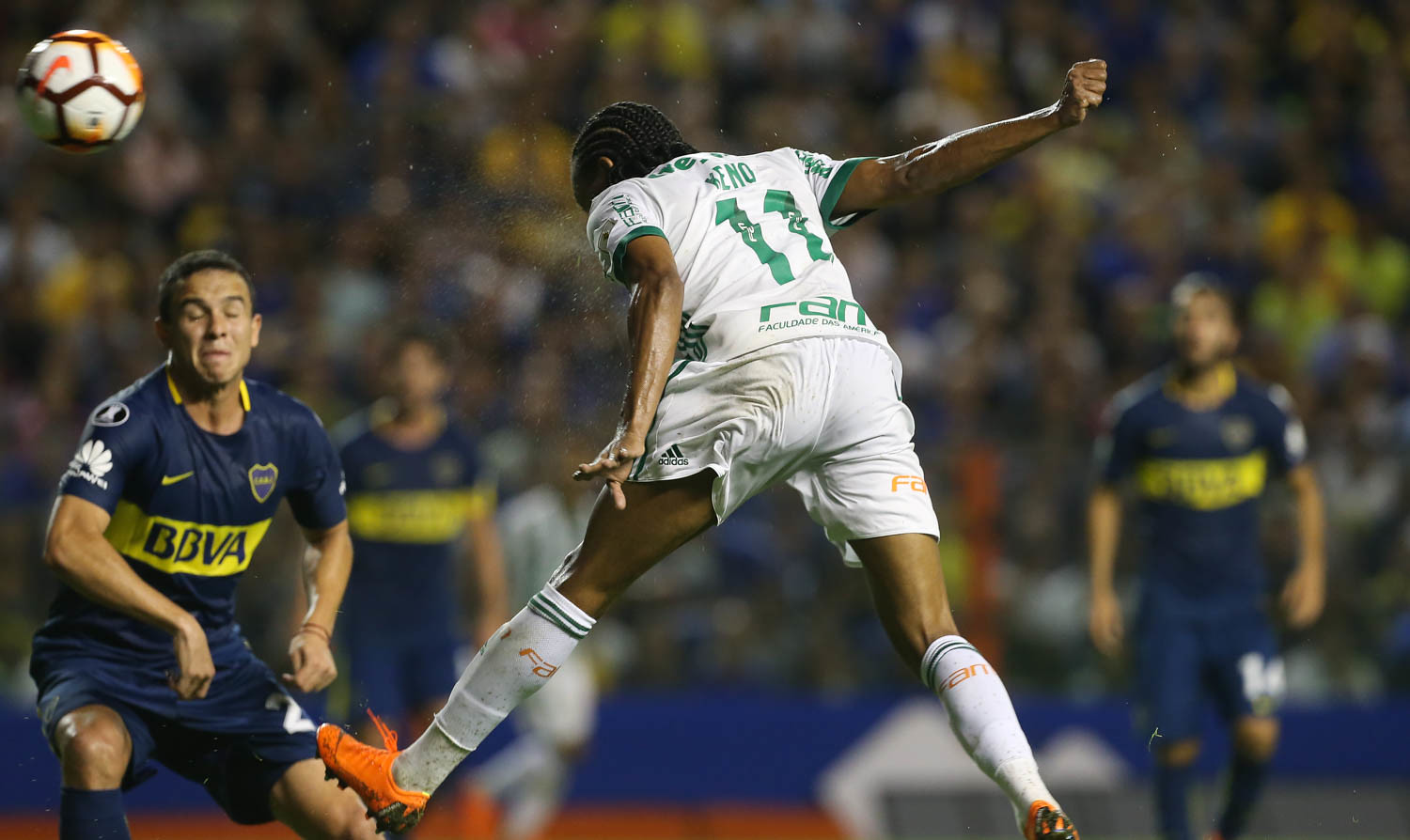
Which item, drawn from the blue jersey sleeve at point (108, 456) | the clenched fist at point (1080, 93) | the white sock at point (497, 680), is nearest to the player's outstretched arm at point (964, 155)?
the clenched fist at point (1080, 93)

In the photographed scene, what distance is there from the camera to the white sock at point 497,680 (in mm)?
4551

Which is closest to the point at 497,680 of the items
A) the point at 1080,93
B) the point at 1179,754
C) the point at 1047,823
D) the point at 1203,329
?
the point at 1047,823

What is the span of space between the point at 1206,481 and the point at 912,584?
11.5 feet

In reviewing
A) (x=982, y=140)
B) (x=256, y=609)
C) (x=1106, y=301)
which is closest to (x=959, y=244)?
(x=1106, y=301)

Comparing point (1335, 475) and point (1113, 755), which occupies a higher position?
point (1335, 475)

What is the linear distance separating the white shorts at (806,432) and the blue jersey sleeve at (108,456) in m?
1.51

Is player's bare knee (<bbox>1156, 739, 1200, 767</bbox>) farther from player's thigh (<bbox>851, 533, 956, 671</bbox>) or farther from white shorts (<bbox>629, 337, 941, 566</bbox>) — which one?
white shorts (<bbox>629, 337, 941, 566</bbox>)

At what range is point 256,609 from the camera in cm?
866

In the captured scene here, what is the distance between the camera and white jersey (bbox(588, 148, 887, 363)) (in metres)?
4.53

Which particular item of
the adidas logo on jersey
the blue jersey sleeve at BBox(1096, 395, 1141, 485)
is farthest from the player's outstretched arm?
the blue jersey sleeve at BBox(1096, 395, 1141, 485)

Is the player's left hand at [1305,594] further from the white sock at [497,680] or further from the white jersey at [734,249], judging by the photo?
the white sock at [497,680]

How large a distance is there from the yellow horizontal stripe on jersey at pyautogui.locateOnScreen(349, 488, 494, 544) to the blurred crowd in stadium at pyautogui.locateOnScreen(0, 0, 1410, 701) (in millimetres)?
713

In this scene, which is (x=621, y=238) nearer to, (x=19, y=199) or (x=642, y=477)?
(x=642, y=477)

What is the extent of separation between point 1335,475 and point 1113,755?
2160 mm
